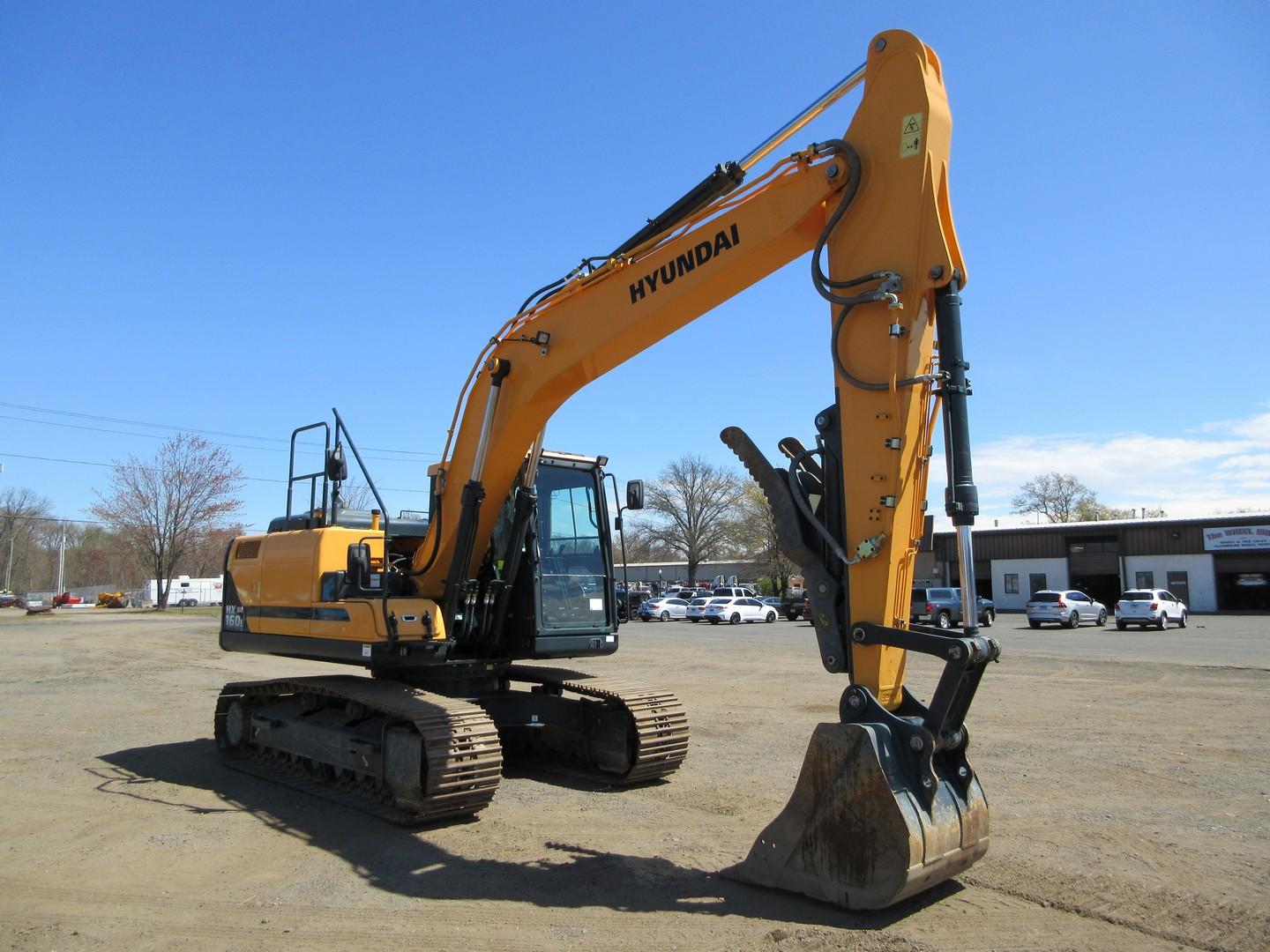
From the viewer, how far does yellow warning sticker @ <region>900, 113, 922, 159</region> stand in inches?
207

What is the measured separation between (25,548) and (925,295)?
378 feet

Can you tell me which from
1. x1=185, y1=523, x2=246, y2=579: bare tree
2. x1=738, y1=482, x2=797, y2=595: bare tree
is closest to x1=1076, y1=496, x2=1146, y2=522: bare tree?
x1=738, y1=482, x2=797, y2=595: bare tree

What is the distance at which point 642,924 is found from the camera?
4.98 meters

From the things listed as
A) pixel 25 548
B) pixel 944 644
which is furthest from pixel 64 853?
pixel 25 548

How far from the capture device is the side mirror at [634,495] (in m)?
8.45

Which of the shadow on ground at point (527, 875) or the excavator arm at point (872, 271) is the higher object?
the excavator arm at point (872, 271)

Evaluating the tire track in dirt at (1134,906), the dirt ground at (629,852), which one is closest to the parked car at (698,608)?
the dirt ground at (629,852)

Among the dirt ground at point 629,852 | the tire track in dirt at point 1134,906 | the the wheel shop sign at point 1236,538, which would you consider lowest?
the dirt ground at point 629,852

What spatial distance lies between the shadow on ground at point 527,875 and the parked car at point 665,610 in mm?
37595

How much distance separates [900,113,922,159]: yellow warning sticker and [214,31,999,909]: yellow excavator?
0.01 metres

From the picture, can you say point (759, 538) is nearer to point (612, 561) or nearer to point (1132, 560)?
point (1132, 560)

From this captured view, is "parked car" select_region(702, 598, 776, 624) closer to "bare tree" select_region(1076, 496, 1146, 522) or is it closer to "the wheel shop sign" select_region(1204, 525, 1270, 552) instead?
"the wheel shop sign" select_region(1204, 525, 1270, 552)

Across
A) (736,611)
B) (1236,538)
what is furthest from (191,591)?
(1236,538)

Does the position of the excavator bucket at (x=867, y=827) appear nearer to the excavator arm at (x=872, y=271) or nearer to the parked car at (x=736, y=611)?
the excavator arm at (x=872, y=271)
